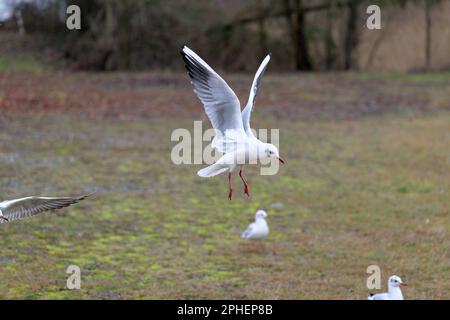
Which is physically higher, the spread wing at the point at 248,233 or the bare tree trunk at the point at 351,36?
the bare tree trunk at the point at 351,36

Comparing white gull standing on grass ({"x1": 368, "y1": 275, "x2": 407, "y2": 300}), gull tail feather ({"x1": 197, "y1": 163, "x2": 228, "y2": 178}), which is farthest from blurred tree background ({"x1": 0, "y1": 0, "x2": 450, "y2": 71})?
gull tail feather ({"x1": 197, "y1": 163, "x2": 228, "y2": 178})

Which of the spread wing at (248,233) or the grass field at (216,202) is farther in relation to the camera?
the spread wing at (248,233)

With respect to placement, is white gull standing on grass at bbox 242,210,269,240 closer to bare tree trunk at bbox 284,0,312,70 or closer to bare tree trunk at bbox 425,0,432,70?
bare tree trunk at bbox 284,0,312,70

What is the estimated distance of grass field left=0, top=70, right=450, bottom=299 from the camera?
7871 millimetres

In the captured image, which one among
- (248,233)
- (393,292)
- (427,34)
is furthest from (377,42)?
(393,292)

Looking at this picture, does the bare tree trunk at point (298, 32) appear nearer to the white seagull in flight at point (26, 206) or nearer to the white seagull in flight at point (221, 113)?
the white seagull in flight at point (221, 113)

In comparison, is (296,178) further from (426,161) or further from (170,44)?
(170,44)

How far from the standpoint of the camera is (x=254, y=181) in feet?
41.3

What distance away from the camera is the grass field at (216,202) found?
310 inches

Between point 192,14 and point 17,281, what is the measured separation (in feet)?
68.2

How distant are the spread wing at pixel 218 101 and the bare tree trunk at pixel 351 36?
22.3 m

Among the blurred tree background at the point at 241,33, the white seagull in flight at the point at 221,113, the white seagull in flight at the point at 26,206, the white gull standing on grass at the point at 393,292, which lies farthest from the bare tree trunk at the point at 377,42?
the white seagull in flight at the point at 26,206

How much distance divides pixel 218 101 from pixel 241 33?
21677 mm

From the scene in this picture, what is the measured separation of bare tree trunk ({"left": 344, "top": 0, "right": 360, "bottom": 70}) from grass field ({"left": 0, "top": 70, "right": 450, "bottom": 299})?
296 inches
